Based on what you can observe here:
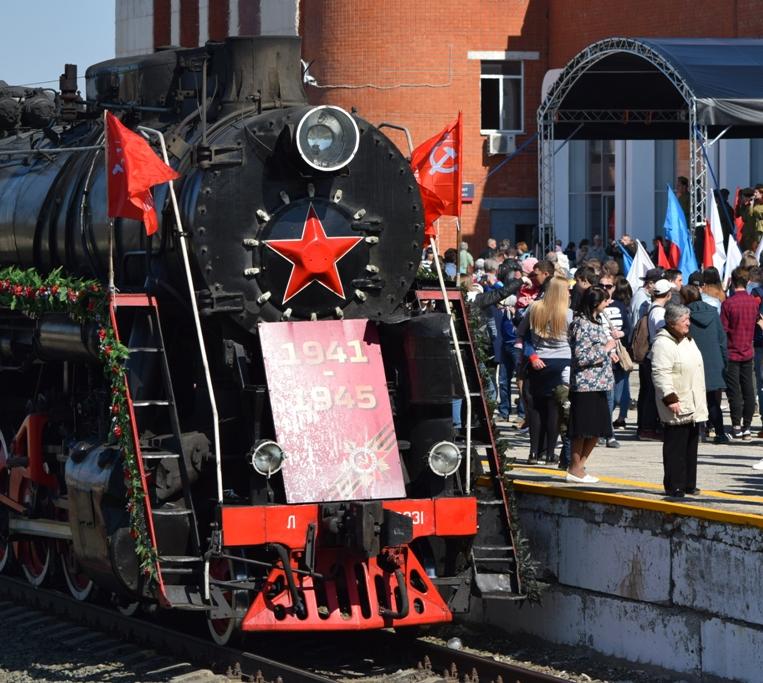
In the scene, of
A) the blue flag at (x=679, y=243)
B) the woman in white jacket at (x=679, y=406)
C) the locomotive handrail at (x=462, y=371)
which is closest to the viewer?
the locomotive handrail at (x=462, y=371)

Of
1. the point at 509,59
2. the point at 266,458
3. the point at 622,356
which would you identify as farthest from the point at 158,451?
the point at 509,59

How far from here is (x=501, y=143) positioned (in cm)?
3738

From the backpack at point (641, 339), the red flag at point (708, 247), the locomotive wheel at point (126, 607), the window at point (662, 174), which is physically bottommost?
the locomotive wheel at point (126, 607)

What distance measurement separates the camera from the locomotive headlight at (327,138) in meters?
10.6

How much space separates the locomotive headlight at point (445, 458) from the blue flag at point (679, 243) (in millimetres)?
10553

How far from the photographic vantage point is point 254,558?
10.6 metres

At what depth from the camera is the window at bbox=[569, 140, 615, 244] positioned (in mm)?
37531

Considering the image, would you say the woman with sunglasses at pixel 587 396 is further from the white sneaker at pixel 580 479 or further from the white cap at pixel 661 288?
the white cap at pixel 661 288

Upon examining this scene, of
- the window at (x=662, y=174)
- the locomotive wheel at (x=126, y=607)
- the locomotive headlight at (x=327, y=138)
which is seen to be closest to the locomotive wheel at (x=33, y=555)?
the locomotive wheel at (x=126, y=607)

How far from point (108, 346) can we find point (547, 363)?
190 inches

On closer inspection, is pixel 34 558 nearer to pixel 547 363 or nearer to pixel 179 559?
pixel 179 559

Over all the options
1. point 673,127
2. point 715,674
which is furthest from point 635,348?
point 673,127

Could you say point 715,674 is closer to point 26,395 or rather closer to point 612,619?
point 612,619

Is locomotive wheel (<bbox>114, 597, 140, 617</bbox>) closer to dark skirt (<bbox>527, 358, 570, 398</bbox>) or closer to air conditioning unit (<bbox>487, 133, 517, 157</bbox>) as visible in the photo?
dark skirt (<bbox>527, 358, 570, 398</bbox>)
